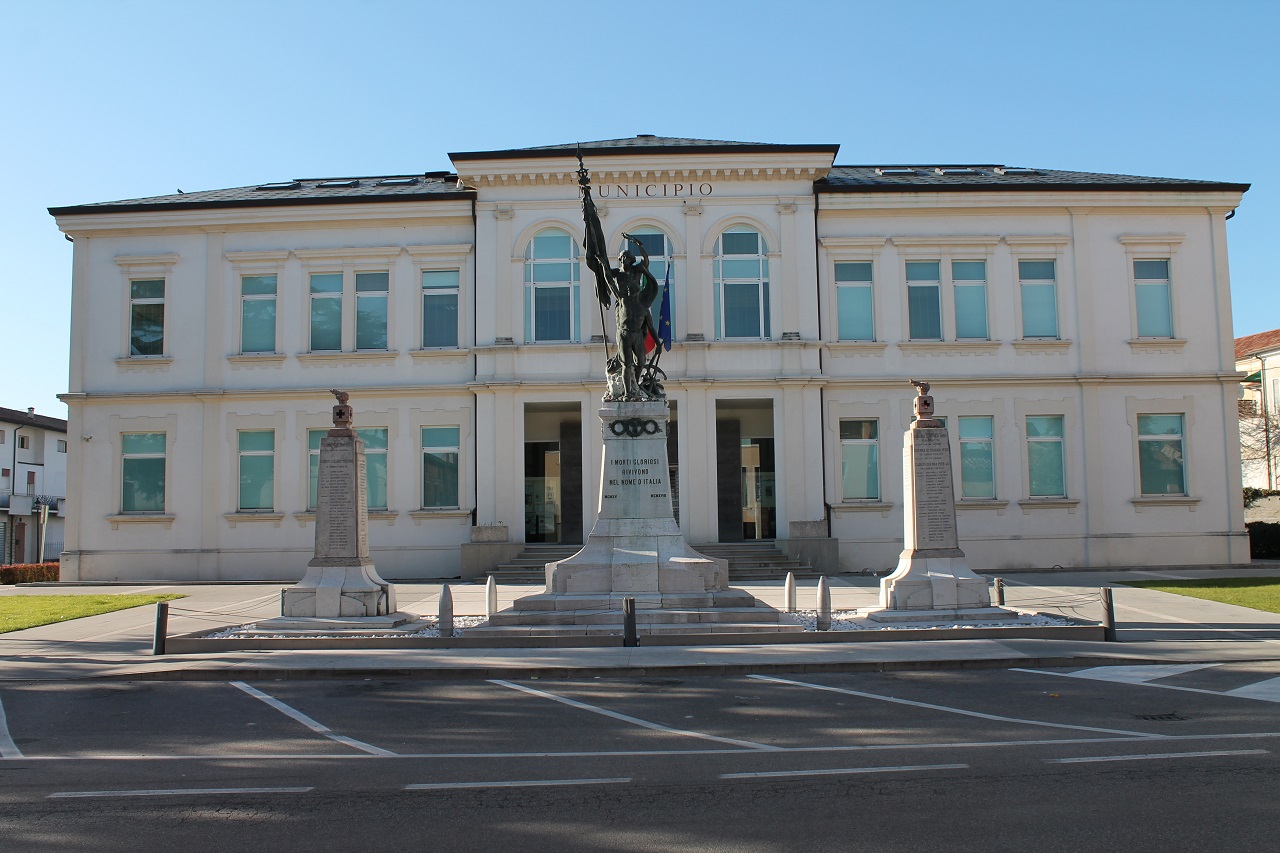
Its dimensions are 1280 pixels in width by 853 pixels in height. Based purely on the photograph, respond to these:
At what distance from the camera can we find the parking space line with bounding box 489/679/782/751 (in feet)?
27.8

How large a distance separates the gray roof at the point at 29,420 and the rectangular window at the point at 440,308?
3952 centimetres

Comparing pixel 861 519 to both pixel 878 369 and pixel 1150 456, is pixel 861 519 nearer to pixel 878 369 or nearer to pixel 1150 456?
pixel 878 369

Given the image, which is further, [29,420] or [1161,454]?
[29,420]

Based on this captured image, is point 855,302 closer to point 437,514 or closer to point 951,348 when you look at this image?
point 951,348

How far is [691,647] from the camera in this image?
1438cm

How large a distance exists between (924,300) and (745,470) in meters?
7.32

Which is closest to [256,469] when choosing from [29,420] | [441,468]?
[441,468]

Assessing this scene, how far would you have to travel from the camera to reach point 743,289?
1157 inches

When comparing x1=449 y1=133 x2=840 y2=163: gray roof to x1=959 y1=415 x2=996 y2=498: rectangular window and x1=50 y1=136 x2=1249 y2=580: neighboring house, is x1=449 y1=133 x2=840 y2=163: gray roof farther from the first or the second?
x1=959 y1=415 x2=996 y2=498: rectangular window

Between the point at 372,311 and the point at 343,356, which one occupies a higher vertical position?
the point at 372,311

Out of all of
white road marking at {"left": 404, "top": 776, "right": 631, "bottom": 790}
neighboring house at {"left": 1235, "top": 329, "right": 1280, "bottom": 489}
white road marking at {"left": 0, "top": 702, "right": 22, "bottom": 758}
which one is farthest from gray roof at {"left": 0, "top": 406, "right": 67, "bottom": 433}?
neighboring house at {"left": 1235, "top": 329, "right": 1280, "bottom": 489}

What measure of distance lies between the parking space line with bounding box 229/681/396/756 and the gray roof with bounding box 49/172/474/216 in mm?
20044

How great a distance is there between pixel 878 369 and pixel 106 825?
25.5 meters

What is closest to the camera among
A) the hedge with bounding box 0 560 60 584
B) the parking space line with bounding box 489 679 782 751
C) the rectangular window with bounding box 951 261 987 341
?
the parking space line with bounding box 489 679 782 751
